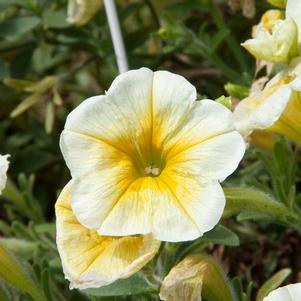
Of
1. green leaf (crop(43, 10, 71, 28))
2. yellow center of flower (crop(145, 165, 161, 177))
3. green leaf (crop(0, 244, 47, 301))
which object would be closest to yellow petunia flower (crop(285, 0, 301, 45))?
yellow center of flower (crop(145, 165, 161, 177))

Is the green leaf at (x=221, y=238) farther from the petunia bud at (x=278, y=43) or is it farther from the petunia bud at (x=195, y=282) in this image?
the petunia bud at (x=278, y=43)

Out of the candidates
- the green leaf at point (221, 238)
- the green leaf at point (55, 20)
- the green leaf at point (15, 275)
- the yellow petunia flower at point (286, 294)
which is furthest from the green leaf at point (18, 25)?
the yellow petunia flower at point (286, 294)

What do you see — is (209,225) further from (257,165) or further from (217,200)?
(257,165)

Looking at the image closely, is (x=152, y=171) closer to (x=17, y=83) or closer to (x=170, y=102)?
(x=170, y=102)

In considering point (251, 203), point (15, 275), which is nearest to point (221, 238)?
point (251, 203)

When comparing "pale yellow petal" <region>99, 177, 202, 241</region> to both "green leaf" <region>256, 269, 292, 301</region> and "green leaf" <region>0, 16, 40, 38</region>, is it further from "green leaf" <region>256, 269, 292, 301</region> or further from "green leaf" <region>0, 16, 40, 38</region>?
"green leaf" <region>0, 16, 40, 38</region>

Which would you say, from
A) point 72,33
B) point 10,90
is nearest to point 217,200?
point 72,33
